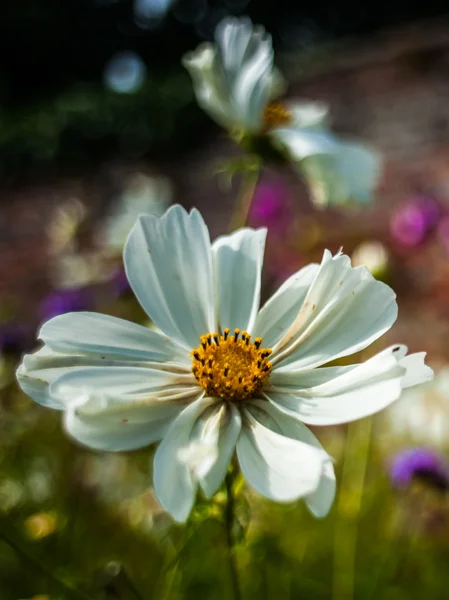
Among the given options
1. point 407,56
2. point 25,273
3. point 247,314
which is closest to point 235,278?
point 247,314

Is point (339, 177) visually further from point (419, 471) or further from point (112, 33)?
point (112, 33)

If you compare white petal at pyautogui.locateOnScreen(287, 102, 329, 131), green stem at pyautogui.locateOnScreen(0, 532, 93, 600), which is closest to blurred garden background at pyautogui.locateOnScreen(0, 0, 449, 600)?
green stem at pyautogui.locateOnScreen(0, 532, 93, 600)

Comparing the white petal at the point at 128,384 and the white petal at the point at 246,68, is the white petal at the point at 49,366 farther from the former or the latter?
the white petal at the point at 246,68

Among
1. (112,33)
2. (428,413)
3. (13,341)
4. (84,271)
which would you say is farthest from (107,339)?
(112,33)

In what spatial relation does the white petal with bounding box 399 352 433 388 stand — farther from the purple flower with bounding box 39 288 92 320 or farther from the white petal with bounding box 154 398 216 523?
the purple flower with bounding box 39 288 92 320

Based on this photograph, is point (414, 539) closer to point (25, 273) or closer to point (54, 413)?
point (54, 413)

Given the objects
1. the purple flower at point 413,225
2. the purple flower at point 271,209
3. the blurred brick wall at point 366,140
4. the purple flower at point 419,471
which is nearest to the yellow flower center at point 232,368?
the purple flower at point 419,471
